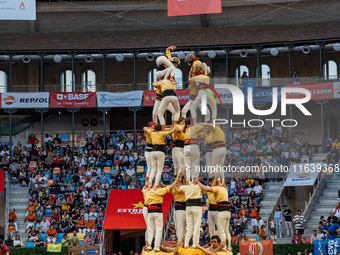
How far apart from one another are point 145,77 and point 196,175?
28.1m

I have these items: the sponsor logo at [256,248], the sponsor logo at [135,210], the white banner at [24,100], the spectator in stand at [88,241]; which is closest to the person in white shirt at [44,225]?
the spectator in stand at [88,241]

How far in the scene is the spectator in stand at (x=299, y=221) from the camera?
63.8 feet

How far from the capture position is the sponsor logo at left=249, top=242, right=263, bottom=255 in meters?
21.3

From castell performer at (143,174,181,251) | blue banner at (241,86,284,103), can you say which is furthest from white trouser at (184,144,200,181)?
blue banner at (241,86,284,103)

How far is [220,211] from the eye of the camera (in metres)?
15.5

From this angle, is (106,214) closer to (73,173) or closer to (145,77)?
(73,173)

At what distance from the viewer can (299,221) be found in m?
19.6

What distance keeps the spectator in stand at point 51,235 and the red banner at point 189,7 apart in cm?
1192

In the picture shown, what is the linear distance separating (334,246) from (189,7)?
14.1 meters

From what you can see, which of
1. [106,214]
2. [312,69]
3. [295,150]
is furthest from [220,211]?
[312,69]

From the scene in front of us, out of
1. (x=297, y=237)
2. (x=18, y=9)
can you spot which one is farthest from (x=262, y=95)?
(x=18, y=9)

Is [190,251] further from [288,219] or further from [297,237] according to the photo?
[297,237]

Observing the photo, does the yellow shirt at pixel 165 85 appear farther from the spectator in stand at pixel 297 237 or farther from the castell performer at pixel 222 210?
the spectator in stand at pixel 297 237

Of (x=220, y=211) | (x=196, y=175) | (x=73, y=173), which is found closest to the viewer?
(x=196, y=175)
